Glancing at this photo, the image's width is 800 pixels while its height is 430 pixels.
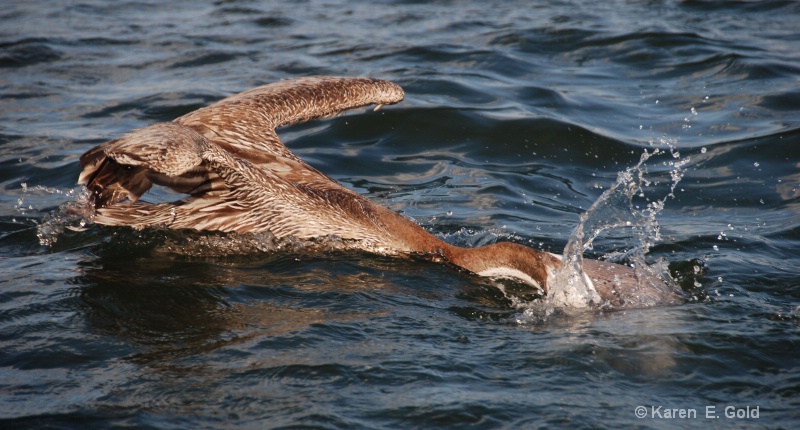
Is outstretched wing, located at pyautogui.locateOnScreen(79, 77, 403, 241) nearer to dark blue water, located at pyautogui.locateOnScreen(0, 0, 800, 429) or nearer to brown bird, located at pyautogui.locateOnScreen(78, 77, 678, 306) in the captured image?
brown bird, located at pyautogui.locateOnScreen(78, 77, 678, 306)

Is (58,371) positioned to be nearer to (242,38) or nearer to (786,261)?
(786,261)

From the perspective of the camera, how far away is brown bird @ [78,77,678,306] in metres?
5.83

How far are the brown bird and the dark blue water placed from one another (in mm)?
213

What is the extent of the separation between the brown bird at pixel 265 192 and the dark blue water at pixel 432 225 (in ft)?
0.70

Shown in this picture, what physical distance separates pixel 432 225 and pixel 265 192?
70.0 inches

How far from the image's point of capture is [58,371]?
→ 491 cm

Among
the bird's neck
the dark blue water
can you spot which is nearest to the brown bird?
the bird's neck

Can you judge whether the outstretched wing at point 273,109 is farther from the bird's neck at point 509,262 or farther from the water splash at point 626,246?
the water splash at point 626,246

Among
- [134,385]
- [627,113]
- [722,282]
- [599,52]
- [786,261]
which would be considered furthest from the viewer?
[599,52]

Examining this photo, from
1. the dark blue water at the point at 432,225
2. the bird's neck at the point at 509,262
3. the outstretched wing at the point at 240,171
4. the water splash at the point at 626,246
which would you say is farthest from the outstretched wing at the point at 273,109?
the water splash at the point at 626,246

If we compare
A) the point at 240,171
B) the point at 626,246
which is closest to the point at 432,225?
the point at 626,246

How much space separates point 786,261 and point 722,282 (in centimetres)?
84

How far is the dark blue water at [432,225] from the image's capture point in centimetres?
472

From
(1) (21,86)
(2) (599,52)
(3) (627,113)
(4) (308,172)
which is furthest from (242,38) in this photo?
(4) (308,172)
